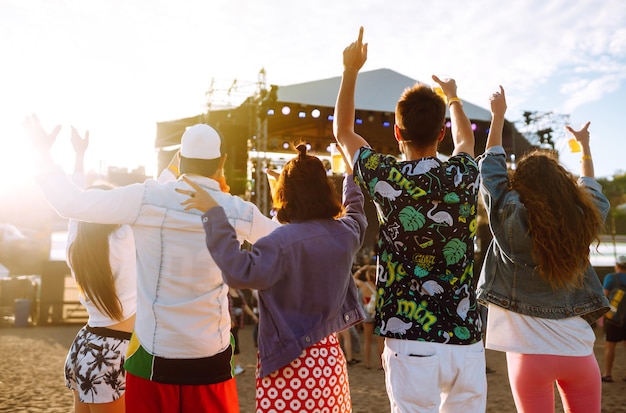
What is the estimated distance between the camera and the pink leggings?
1.85 meters

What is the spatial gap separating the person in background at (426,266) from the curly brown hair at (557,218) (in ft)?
1.08

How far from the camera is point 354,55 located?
5.92ft

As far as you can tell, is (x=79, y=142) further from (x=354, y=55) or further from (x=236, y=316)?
(x=236, y=316)

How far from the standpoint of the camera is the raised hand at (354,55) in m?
1.80

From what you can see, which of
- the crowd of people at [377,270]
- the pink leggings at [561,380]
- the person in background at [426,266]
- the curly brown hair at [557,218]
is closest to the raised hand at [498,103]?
the crowd of people at [377,270]

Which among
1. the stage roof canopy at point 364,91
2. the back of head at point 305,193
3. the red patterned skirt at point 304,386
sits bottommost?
the red patterned skirt at point 304,386

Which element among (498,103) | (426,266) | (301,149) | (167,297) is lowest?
(167,297)

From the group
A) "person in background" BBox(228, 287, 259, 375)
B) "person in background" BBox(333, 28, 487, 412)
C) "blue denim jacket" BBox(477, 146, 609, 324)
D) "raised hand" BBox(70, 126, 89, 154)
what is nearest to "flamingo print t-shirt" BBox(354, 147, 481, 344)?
"person in background" BBox(333, 28, 487, 412)

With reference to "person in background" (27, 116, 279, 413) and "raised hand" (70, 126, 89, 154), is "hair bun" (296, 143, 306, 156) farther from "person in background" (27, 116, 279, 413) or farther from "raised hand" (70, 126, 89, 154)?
"raised hand" (70, 126, 89, 154)

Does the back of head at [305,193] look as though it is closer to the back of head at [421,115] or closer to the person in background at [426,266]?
the person in background at [426,266]

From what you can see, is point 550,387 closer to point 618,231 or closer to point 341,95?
point 341,95

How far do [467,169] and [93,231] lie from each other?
5.43 ft

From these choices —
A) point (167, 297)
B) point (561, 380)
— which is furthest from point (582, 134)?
point (167, 297)

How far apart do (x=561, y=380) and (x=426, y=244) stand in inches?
31.9
